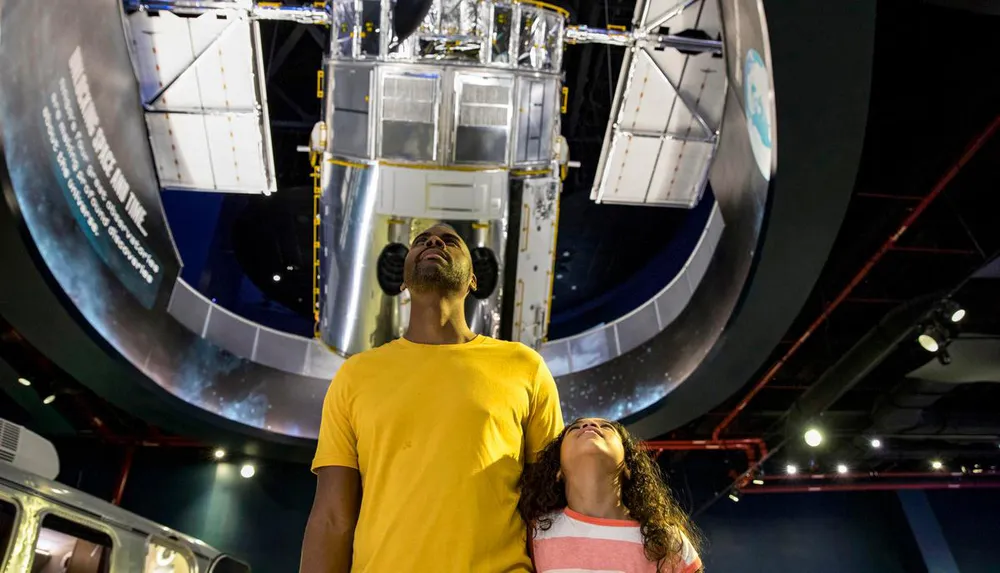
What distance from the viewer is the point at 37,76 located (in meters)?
4.92

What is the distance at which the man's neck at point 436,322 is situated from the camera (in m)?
2.33

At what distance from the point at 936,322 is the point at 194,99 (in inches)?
336

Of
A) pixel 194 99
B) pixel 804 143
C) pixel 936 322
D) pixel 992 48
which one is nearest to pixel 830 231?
pixel 804 143

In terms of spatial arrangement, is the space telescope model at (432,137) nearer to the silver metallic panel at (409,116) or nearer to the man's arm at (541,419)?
the silver metallic panel at (409,116)

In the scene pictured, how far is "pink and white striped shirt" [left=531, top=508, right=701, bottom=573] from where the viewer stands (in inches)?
78.0

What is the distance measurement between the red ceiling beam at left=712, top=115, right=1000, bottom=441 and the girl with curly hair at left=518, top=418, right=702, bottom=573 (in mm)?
5400

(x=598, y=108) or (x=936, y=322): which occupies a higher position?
(x=598, y=108)

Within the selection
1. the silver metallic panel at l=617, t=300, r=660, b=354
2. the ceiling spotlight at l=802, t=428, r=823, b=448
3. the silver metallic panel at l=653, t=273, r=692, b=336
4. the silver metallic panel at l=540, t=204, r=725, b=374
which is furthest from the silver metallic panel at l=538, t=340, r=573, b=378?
the ceiling spotlight at l=802, t=428, r=823, b=448

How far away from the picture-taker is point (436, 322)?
7.68 ft

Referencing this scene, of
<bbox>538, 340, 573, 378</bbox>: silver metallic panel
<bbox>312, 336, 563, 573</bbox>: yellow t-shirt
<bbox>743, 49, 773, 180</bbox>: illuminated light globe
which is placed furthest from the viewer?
<bbox>538, 340, 573, 378</bbox>: silver metallic panel

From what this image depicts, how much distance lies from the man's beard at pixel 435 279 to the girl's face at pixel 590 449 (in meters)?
0.64

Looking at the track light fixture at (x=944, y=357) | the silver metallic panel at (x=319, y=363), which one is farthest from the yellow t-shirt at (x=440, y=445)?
the silver metallic panel at (x=319, y=363)

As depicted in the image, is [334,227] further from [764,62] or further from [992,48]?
[992,48]

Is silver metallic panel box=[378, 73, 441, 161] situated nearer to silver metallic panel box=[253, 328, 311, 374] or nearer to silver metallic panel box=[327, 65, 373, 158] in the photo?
silver metallic panel box=[327, 65, 373, 158]
